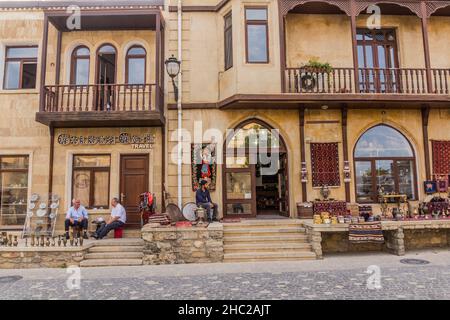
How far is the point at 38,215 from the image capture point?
10.3m

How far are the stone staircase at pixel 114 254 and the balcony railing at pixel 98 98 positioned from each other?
4066 millimetres

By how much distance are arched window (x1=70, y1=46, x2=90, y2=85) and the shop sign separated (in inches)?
79.6

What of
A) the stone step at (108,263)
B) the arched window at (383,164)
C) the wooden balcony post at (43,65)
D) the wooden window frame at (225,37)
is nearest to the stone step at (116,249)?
the stone step at (108,263)

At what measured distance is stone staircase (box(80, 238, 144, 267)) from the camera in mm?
7969

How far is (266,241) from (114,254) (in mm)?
3971

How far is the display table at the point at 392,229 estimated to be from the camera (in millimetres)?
8422

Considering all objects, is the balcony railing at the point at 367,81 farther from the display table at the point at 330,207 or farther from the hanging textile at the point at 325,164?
the display table at the point at 330,207

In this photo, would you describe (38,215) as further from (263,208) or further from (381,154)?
(381,154)

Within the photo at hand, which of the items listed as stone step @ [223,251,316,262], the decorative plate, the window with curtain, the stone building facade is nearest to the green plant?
the stone building facade

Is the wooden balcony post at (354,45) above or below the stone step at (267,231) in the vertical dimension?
above

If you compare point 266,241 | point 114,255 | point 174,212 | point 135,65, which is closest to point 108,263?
point 114,255

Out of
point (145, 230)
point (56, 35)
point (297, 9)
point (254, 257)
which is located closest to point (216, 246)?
point (254, 257)

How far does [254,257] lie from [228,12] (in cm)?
793

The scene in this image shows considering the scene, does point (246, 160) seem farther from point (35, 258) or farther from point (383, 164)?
point (35, 258)
